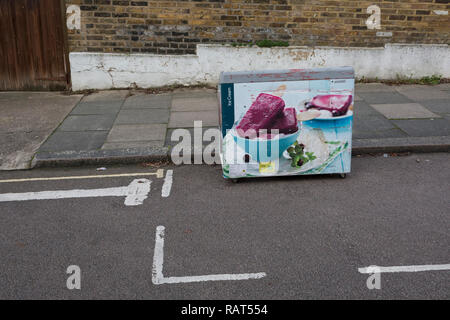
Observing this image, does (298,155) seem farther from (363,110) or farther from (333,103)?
(363,110)

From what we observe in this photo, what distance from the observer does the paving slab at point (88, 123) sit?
7.42 metres

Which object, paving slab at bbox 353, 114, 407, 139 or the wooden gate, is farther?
the wooden gate

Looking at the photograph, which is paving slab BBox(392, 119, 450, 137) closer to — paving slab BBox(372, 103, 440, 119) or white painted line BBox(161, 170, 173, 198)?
paving slab BBox(372, 103, 440, 119)

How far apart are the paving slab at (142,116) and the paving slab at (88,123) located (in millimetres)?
194

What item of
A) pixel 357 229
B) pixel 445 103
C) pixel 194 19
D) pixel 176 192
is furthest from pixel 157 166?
pixel 445 103

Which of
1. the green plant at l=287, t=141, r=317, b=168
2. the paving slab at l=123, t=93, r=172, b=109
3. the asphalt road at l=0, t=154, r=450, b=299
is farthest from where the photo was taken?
the paving slab at l=123, t=93, r=172, b=109

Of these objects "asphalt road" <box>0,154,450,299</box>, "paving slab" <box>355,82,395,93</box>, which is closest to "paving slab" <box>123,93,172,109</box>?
"asphalt road" <box>0,154,450,299</box>

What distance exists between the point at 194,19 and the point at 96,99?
8.80ft

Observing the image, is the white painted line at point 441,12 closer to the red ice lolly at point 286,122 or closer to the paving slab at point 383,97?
the paving slab at point 383,97

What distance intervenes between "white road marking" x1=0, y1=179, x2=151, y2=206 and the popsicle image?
2.25 meters

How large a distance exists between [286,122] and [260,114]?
33 centimetres

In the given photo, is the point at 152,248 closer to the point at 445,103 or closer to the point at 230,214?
the point at 230,214

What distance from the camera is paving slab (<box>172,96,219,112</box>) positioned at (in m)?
8.47
